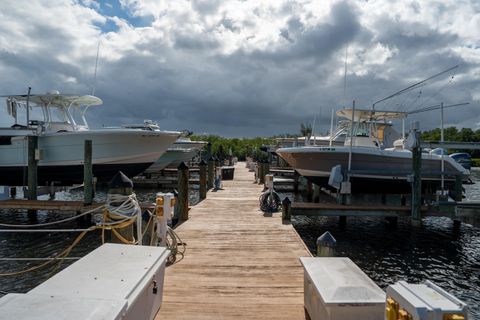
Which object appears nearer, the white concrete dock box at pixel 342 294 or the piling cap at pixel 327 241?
the white concrete dock box at pixel 342 294

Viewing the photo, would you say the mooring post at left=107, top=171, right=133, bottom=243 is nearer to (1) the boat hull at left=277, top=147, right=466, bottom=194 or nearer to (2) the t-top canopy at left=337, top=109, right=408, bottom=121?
(1) the boat hull at left=277, top=147, right=466, bottom=194

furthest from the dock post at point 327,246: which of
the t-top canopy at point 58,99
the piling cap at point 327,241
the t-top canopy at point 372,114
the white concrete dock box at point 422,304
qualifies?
the t-top canopy at point 58,99

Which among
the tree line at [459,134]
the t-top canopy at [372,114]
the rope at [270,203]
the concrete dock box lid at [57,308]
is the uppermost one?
the tree line at [459,134]

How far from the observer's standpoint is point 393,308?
7.32 ft

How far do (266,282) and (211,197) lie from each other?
915cm

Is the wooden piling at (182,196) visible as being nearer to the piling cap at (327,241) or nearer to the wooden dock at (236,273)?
the wooden dock at (236,273)

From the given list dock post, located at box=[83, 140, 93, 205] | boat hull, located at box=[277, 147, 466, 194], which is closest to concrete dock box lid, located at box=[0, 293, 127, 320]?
dock post, located at box=[83, 140, 93, 205]

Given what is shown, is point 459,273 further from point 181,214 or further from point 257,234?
point 181,214

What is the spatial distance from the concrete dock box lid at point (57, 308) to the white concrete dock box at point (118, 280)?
0.04 meters

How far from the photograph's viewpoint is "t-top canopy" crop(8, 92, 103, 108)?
50.9 feet

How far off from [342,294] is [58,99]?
1615 cm

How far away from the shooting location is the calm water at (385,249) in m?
8.66

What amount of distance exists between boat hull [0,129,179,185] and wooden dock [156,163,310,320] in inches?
295

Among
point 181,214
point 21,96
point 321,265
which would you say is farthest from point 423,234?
point 21,96
